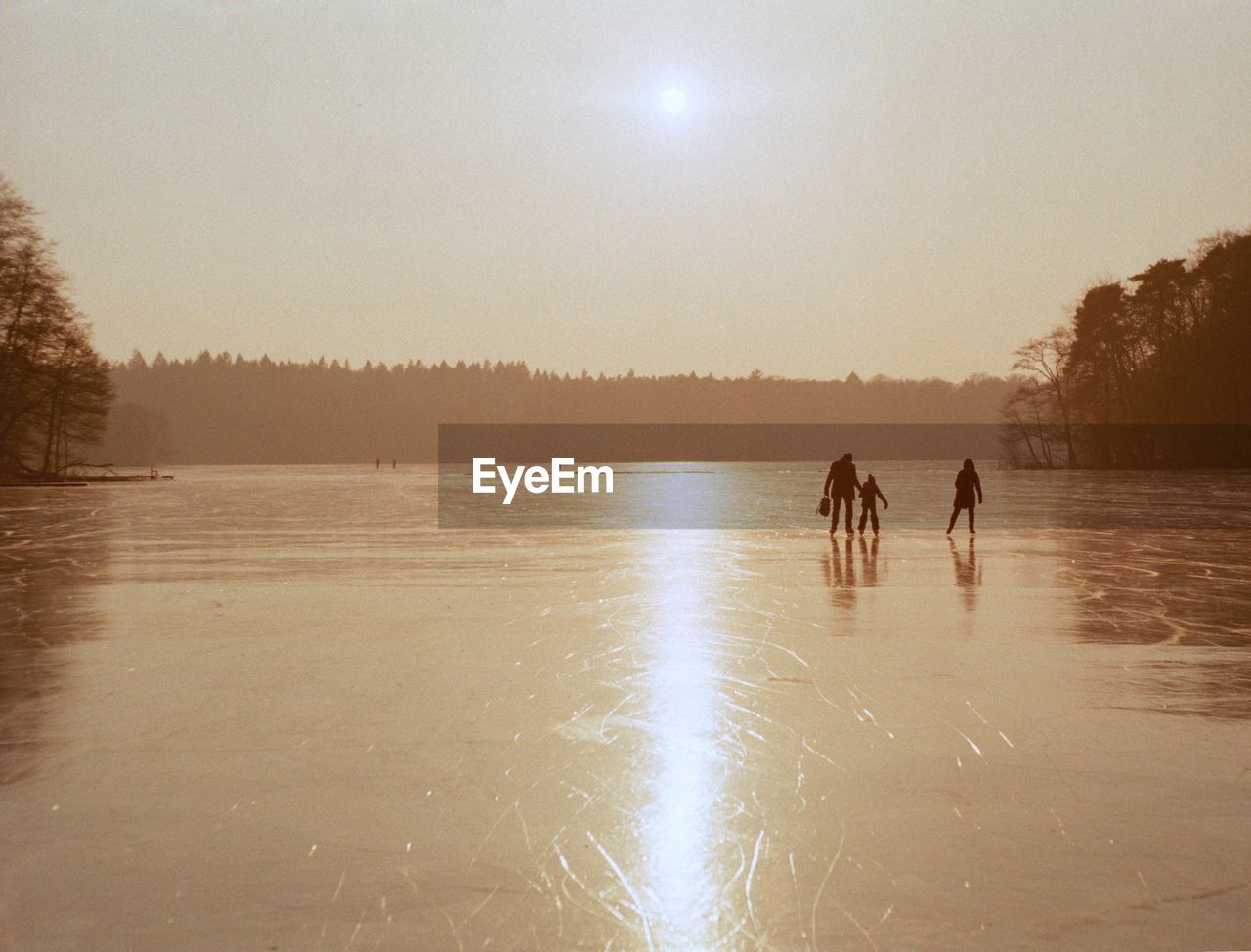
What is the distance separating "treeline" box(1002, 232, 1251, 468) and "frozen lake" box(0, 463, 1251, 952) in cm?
6918

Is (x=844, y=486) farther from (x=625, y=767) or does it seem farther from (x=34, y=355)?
(x=34, y=355)

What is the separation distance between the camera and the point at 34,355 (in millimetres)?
54469

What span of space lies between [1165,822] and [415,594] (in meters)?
9.64

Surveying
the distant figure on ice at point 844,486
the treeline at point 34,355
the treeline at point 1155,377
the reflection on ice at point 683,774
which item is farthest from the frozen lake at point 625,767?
the treeline at point 1155,377

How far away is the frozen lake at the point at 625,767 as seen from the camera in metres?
3.93

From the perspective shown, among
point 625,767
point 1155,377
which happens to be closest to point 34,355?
point 625,767

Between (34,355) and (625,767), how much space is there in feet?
185

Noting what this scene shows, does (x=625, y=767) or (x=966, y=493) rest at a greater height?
(x=966, y=493)

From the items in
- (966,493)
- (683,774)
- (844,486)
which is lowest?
(683,774)

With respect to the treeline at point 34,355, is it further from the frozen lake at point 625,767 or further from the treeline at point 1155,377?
the treeline at point 1155,377

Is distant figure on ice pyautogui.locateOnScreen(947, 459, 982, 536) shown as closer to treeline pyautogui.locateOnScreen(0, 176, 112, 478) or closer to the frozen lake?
the frozen lake

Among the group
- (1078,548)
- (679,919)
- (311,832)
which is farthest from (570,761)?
(1078,548)

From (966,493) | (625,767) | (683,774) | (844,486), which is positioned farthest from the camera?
(966,493)

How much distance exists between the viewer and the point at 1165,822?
15.9 feet
